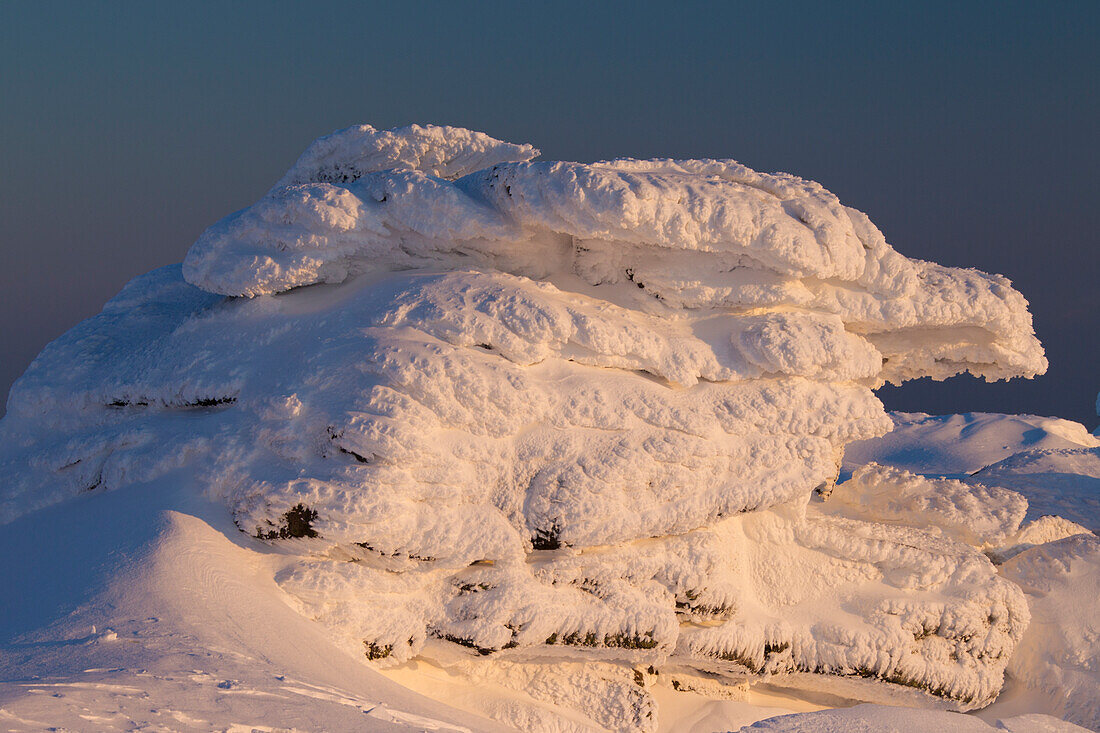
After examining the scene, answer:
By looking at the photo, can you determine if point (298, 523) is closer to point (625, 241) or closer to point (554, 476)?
point (554, 476)

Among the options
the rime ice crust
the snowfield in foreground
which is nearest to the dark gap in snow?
the snowfield in foreground

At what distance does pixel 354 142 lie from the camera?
23.4ft

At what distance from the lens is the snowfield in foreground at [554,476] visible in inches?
192

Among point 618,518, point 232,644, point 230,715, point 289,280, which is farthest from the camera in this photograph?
point 289,280

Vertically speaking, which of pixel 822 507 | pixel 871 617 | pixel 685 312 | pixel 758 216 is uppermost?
pixel 758 216

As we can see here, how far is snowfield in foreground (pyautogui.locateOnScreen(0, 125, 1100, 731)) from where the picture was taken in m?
4.88

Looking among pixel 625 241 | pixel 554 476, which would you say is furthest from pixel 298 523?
pixel 625 241

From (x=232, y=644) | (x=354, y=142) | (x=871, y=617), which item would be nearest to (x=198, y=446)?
(x=232, y=644)

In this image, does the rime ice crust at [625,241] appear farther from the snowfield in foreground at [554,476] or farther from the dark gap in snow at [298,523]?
the dark gap in snow at [298,523]

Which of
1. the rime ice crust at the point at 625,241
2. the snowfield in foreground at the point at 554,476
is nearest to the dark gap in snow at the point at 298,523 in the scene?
the snowfield in foreground at the point at 554,476

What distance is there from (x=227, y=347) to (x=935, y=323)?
424 cm

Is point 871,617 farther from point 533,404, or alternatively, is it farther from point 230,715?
point 230,715

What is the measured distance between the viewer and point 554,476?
5148 mm

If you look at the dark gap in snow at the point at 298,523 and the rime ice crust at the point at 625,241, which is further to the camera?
the rime ice crust at the point at 625,241
